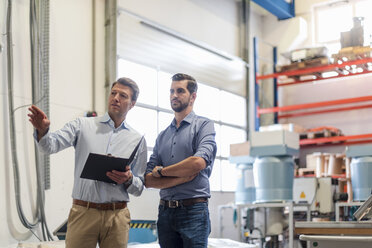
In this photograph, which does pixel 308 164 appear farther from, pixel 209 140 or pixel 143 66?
pixel 209 140

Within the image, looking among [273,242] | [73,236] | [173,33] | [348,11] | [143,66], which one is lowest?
[273,242]

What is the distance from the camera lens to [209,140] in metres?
3.55

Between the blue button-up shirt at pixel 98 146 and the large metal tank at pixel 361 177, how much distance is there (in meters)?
5.37

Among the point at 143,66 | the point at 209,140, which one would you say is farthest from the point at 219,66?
the point at 209,140

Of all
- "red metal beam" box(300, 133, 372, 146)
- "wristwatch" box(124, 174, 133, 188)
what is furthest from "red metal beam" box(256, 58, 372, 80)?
"wristwatch" box(124, 174, 133, 188)

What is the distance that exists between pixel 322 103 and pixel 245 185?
2.77m

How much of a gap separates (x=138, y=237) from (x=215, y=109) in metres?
3.67

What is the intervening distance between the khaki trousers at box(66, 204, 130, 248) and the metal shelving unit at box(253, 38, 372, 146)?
24.7 ft

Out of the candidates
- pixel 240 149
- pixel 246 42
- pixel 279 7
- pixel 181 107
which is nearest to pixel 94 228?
pixel 181 107

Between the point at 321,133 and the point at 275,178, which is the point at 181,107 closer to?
the point at 275,178

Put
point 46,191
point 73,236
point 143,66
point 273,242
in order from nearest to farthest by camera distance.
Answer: point 73,236, point 46,191, point 273,242, point 143,66

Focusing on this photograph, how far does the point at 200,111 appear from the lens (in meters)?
10.1

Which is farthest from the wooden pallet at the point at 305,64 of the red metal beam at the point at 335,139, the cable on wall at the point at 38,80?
the cable on wall at the point at 38,80

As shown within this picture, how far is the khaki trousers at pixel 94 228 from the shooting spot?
3.20 metres
